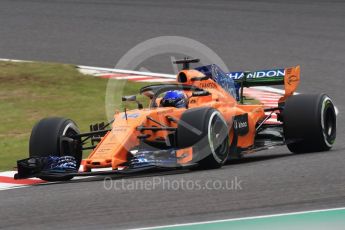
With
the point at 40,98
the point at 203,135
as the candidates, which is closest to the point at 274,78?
the point at 203,135

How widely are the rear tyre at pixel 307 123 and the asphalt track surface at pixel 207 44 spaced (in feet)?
0.79

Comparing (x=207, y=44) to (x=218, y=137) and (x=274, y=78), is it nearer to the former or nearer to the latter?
(x=274, y=78)

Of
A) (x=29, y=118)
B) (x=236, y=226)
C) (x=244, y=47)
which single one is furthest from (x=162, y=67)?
(x=236, y=226)

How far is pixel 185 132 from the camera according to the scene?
10.5 metres

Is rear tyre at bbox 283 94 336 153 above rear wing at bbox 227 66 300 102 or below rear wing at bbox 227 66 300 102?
below

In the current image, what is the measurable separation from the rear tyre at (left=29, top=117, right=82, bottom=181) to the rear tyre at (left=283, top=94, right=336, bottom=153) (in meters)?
→ 2.72

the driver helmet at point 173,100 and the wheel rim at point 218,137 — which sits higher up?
the driver helmet at point 173,100

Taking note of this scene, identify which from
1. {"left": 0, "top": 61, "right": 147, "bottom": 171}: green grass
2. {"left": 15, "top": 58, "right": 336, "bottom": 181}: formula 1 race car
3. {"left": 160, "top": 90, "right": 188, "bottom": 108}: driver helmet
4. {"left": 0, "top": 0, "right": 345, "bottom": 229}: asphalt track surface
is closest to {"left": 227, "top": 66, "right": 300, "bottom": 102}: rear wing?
{"left": 15, "top": 58, "right": 336, "bottom": 181}: formula 1 race car

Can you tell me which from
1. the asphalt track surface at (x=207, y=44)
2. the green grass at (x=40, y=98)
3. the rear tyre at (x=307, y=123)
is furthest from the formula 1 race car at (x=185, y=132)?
the green grass at (x=40, y=98)

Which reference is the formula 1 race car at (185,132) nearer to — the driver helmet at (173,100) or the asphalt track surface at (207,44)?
the driver helmet at (173,100)

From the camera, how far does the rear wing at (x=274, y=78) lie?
1291 centimetres

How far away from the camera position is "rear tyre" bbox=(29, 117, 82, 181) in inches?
Result: 430

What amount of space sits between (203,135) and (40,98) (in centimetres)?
731

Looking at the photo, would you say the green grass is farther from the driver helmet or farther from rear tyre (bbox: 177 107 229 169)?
rear tyre (bbox: 177 107 229 169)
